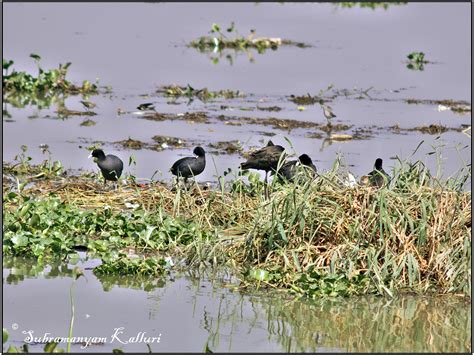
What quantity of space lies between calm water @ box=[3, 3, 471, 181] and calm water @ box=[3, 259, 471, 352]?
1.96m

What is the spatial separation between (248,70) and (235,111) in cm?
429

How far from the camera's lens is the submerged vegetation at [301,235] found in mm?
9008

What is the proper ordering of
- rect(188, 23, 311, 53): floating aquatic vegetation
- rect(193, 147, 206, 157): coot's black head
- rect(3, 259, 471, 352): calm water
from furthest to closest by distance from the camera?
1. rect(188, 23, 311, 53): floating aquatic vegetation
2. rect(193, 147, 206, 157): coot's black head
3. rect(3, 259, 471, 352): calm water

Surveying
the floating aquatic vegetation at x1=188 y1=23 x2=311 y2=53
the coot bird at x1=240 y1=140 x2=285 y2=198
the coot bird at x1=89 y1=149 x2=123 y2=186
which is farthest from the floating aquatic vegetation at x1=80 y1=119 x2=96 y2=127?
the floating aquatic vegetation at x1=188 y1=23 x2=311 y2=53

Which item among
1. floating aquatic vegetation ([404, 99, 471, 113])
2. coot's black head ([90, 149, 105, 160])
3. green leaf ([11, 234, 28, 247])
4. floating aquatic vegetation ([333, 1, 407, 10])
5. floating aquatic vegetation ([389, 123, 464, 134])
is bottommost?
green leaf ([11, 234, 28, 247])

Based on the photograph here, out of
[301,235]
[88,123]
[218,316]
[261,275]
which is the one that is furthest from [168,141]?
[218,316]

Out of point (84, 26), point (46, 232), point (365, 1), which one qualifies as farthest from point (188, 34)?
point (46, 232)

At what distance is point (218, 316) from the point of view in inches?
329

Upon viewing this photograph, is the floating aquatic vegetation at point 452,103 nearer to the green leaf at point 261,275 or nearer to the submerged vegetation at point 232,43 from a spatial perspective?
the submerged vegetation at point 232,43

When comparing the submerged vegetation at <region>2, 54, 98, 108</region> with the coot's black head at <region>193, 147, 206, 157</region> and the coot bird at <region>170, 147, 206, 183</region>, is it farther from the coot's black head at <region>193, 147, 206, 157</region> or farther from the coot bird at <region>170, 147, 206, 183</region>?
the coot bird at <region>170, 147, 206, 183</region>

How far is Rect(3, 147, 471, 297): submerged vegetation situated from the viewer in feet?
29.6

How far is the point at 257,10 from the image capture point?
30594mm

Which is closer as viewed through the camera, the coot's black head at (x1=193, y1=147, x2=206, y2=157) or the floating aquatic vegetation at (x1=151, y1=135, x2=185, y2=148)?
the coot's black head at (x1=193, y1=147, x2=206, y2=157)

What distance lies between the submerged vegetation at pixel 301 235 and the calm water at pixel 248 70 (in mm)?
748
